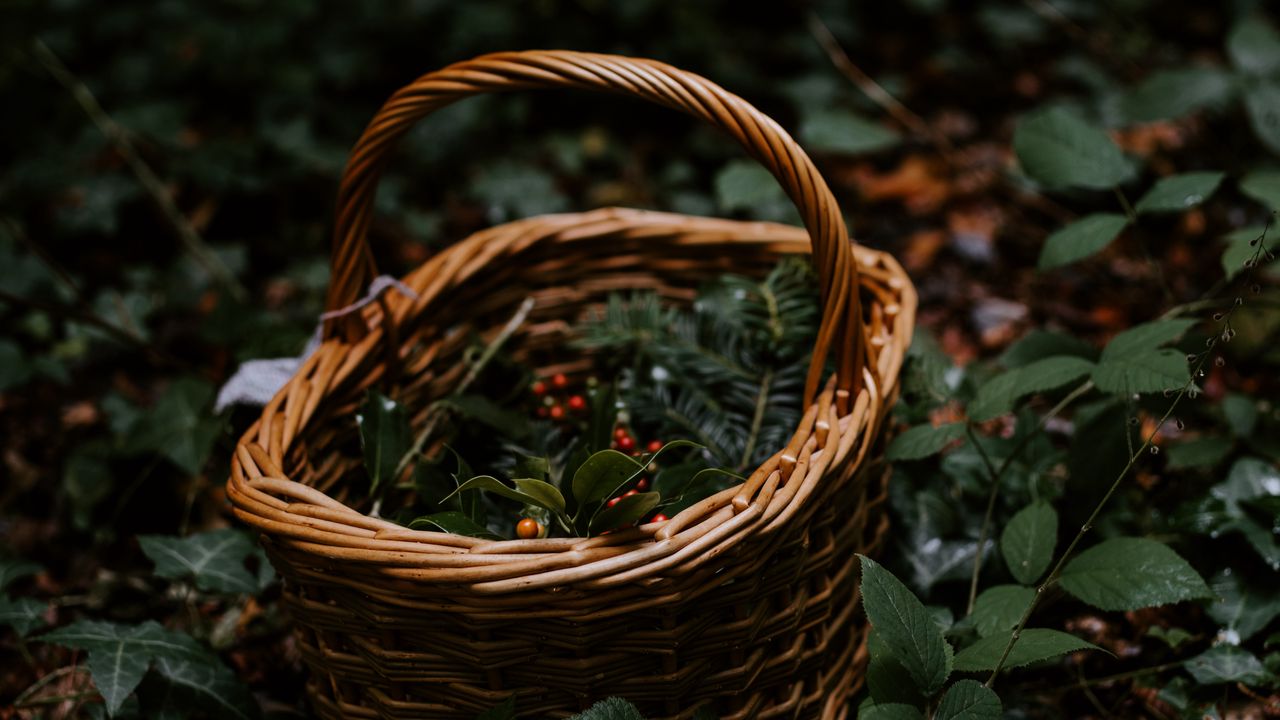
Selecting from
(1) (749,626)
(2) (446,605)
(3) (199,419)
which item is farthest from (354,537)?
(3) (199,419)

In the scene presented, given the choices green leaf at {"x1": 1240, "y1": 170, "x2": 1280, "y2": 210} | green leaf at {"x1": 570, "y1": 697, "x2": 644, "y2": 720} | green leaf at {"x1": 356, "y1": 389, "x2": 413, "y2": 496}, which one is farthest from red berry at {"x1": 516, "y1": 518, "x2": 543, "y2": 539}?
green leaf at {"x1": 1240, "y1": 170, "x2": 1280, "y2": 210}

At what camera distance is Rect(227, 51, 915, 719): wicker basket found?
79 centimetres

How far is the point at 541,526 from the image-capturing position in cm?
94

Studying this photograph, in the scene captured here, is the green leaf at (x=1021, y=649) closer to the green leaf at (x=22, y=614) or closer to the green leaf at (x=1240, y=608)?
the green leaf at (x=1240, y=608)

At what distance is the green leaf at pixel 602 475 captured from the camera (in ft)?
2.71

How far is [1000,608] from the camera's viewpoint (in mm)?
995

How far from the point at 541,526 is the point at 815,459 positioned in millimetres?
284

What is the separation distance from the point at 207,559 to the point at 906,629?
84 centimetres

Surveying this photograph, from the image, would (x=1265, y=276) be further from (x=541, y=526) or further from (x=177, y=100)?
(x=177, y=100)

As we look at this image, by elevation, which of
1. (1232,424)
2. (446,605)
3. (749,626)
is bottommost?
(1232,424)

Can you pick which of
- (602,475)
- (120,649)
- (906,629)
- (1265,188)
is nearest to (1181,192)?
(1265,188)

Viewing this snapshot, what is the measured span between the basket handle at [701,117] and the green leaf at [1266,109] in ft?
4.59

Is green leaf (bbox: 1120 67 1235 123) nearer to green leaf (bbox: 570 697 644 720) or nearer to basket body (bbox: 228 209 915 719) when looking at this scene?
basket body (bbox: 228 209 915 719)

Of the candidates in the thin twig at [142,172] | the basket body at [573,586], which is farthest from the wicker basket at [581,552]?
the thin twig at [142,172]
